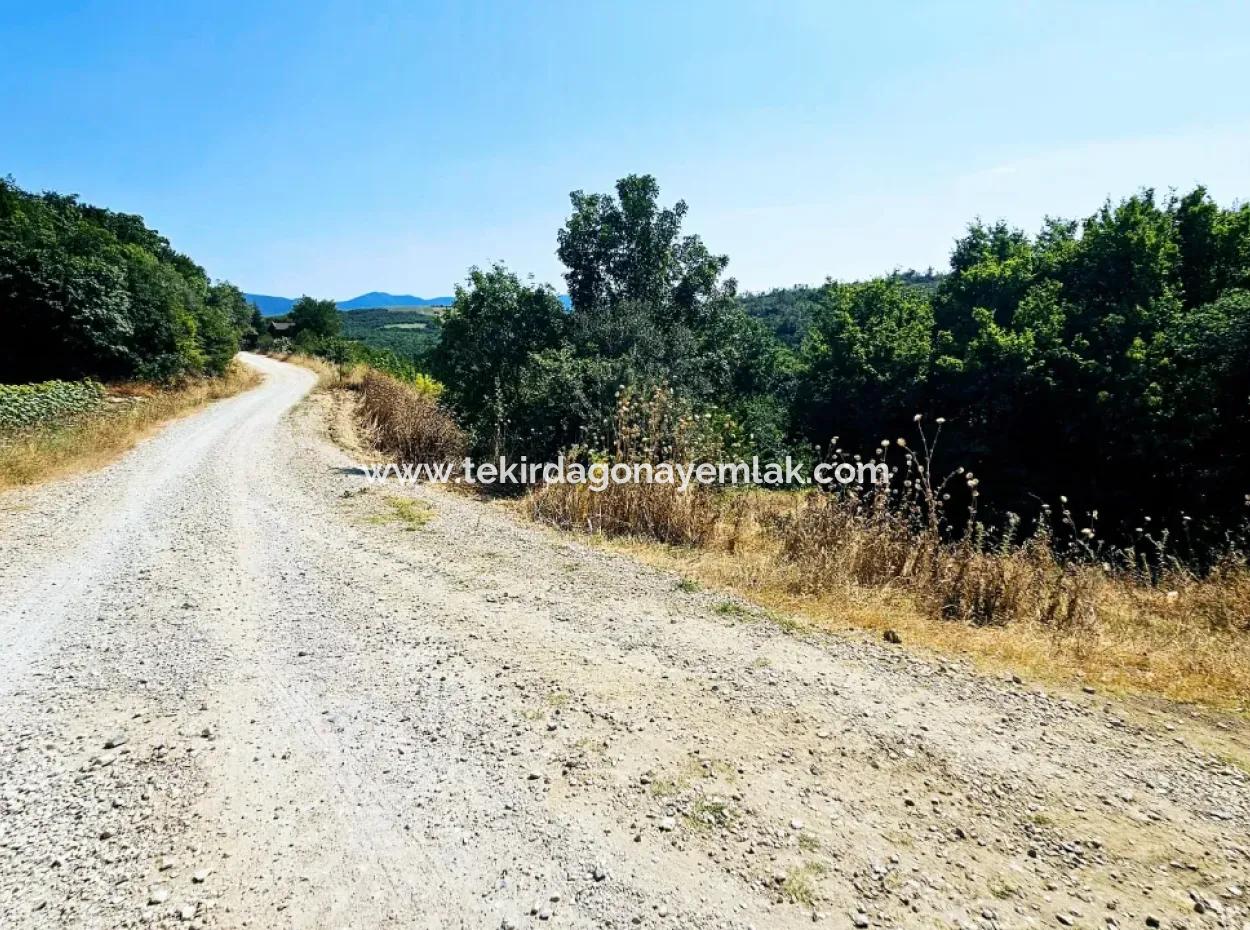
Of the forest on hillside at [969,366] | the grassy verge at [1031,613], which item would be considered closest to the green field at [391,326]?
the forest on hillside at [969,366]

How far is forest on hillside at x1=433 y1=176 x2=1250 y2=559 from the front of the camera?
9711 millimetres

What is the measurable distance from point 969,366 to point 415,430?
1187 cm

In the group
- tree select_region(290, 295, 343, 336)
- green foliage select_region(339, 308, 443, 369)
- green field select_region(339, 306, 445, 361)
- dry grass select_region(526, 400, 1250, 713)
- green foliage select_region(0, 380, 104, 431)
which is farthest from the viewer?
green field select_region(339, 306, 445, 361)

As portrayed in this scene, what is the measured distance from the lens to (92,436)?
36.6 feet

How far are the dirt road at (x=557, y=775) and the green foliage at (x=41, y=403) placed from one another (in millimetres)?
9191

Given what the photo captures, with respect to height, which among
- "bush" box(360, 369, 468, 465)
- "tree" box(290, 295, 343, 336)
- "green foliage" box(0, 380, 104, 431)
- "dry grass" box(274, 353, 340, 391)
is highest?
"tree" box(290, 295, 343, 336)

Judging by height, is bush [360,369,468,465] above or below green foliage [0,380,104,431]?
below

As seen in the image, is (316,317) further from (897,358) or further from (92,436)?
(897,358)

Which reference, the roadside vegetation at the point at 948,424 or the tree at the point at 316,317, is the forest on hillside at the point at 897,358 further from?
the tree at the point at 316,317

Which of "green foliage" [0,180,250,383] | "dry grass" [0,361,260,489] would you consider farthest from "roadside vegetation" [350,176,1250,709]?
"green foliage" [0,180,250,383]

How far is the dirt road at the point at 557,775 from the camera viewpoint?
2.07 meters

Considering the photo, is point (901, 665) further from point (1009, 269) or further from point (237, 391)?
point (237, 391)

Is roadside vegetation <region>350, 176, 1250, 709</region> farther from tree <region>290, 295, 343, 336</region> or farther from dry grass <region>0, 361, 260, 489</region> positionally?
tree <region>290, 295, 343, 336</region>

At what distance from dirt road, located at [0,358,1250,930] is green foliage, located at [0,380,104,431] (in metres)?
9.19
